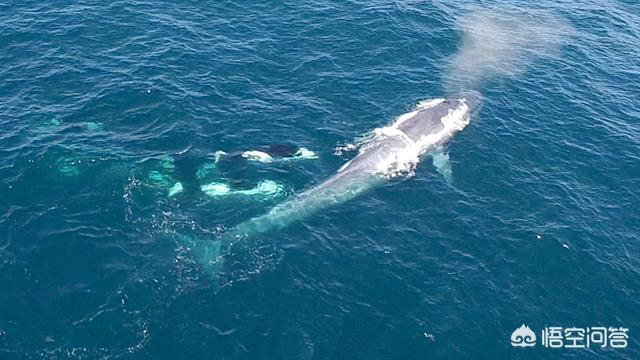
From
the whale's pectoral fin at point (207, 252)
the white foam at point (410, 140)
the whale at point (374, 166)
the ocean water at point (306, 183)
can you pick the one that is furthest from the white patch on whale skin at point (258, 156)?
the whale's pectoral fin at point (207, 252)

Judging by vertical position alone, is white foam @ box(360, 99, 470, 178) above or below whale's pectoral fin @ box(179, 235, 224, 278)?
above

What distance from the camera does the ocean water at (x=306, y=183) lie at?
188ft

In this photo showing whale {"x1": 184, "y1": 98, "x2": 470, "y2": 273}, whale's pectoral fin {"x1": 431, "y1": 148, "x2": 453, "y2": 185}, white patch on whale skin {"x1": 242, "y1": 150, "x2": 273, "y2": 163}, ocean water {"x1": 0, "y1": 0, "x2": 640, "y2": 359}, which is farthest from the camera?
whale's pectoral fin {"x1": 431, "y1": 148, "x2": 453, "y2": 185}

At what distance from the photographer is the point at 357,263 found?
63844mm

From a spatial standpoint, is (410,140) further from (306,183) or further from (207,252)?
(207,252)

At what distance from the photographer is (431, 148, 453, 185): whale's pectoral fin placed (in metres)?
76.0

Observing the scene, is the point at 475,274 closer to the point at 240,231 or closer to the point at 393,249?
the point at 393,249

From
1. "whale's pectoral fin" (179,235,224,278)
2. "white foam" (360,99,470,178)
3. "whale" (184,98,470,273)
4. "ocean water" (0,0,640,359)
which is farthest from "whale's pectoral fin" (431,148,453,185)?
"whale's pectoral fin" (179,235,224,278)

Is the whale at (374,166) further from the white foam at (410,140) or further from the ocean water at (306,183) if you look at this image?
the ocean water at (306,183)

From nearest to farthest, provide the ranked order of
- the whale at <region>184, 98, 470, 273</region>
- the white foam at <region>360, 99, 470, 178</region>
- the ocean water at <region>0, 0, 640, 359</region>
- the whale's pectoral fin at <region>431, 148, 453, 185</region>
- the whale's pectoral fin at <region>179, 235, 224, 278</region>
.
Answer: the ocean water at <region>0, 0, 640, 359</region> → the whale's pectoral fin at <region>179, 235, 224, 278</region> → the whale at <region>184, 98, 470, 273</region> → the whale's pectoral fin at <region>431, 148, 453, 185</region> → the white foam at <region>360, 99, 470, 178</region>

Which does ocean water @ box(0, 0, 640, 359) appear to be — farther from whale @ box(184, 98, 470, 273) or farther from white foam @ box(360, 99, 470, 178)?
white foam @ box(360, 99, 470, 178)

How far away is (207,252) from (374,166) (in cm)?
2477

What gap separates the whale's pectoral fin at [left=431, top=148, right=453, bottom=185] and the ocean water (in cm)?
109

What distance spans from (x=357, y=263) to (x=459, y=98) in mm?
36366
